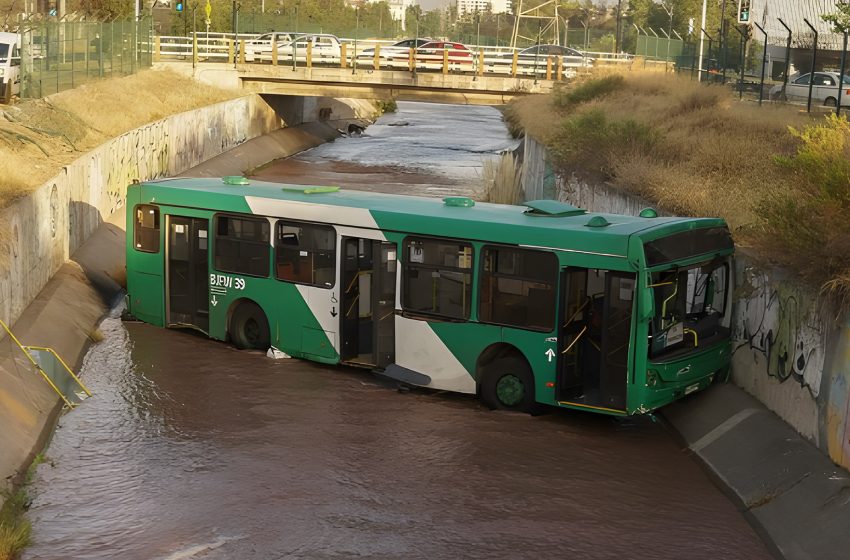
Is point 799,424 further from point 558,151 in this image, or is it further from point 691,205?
point 558,151

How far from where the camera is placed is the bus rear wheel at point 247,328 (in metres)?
20.9

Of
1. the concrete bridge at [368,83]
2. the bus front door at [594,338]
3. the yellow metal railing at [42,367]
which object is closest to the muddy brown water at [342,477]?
the yellow metal railing at [42,367]

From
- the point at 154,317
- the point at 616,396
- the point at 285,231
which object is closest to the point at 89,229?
the point at 154,317

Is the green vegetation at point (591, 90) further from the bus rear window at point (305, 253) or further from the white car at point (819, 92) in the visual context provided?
the bus rear window at point (305, 253)

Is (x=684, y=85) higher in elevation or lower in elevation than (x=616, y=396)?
higher

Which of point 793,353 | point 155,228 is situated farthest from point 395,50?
point 793,353

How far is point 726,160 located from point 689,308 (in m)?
10.7

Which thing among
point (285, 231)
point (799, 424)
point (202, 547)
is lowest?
point (202, 547)

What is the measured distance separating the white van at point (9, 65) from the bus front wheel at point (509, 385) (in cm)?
2478

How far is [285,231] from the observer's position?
20.0 metres

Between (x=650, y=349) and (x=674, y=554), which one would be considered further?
(x=650, y=349)

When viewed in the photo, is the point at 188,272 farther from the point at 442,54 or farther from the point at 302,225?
the point at 442,54

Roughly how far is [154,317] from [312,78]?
3677cm

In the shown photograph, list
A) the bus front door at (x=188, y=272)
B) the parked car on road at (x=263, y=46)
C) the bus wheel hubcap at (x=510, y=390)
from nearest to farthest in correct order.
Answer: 1. the bus wheel hubcap at (x=510, y=390)
2. the bus front door at (x=188, y=272)
3. the parked car on road at (x=263, y=46)
